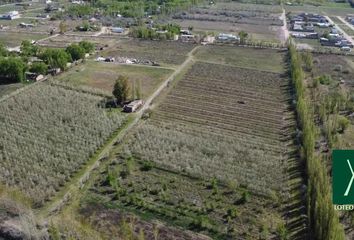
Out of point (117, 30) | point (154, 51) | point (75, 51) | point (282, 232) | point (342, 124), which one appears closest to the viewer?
point (282, 232)

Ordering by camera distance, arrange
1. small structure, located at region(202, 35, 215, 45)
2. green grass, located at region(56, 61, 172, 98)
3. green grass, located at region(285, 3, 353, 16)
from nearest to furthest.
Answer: green grass, located at region(56, 61, 172, 98)
small structure, located at region(202, 35, 215, 45)
green grass, located at region(285, 3, 353, 16)

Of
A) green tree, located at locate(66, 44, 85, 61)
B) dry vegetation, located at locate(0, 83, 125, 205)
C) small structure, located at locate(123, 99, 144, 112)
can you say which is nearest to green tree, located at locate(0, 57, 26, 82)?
Result: dry vegetation, located at locate(0, 83, 125, 205)

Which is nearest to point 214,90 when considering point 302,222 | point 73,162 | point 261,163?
point 261,163

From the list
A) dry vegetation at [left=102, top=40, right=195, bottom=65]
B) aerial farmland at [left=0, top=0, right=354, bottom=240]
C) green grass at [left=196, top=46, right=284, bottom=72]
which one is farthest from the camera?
dry vegetation at [left=102, top=40, right=195, bottom=65]

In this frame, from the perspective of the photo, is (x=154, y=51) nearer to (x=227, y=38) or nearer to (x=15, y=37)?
(x=227, y=38)

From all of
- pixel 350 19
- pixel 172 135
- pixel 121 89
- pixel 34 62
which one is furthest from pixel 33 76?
pixel 350 19

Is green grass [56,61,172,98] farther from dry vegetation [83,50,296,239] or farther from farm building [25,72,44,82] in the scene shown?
dry vegetation [83,50,296,239]

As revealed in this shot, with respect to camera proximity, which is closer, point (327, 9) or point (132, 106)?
point (132, 106)
